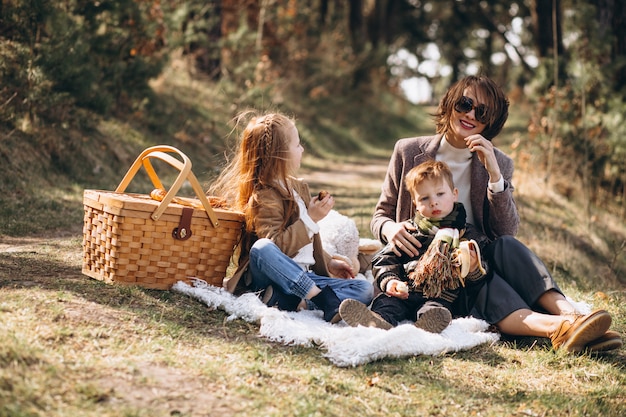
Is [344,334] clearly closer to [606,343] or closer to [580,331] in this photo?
[580,331]

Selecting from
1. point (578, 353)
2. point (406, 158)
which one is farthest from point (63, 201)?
point (578, 353)

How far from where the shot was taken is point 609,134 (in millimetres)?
9391

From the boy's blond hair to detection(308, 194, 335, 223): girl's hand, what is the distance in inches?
19.1

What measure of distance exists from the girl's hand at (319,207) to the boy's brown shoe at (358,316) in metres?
0.69

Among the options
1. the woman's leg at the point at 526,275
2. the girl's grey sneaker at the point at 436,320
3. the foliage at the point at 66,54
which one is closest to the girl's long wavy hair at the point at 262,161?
the girl's grey sneaker at the point at 436,320

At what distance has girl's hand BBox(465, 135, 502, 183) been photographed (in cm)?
384

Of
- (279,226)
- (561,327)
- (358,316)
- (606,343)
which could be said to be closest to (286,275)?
(279,226)

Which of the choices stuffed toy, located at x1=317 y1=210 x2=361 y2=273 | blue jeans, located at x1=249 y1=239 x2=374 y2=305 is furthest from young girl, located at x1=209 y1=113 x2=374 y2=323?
stuffed toy, located at x1=317 y1=210 x2=361 y2=273

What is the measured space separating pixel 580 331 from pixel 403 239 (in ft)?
3.25

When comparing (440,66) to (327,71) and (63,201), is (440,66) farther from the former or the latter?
(63,201)

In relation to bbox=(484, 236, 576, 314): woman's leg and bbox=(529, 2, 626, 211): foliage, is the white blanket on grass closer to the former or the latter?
bbox=(484, 236, 576, 314): woman's leg

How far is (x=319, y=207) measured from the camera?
4.10 metres

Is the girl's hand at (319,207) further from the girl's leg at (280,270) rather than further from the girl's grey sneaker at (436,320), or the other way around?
the girl's grey sneaker at (436,320)

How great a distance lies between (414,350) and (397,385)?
362 millimetres
